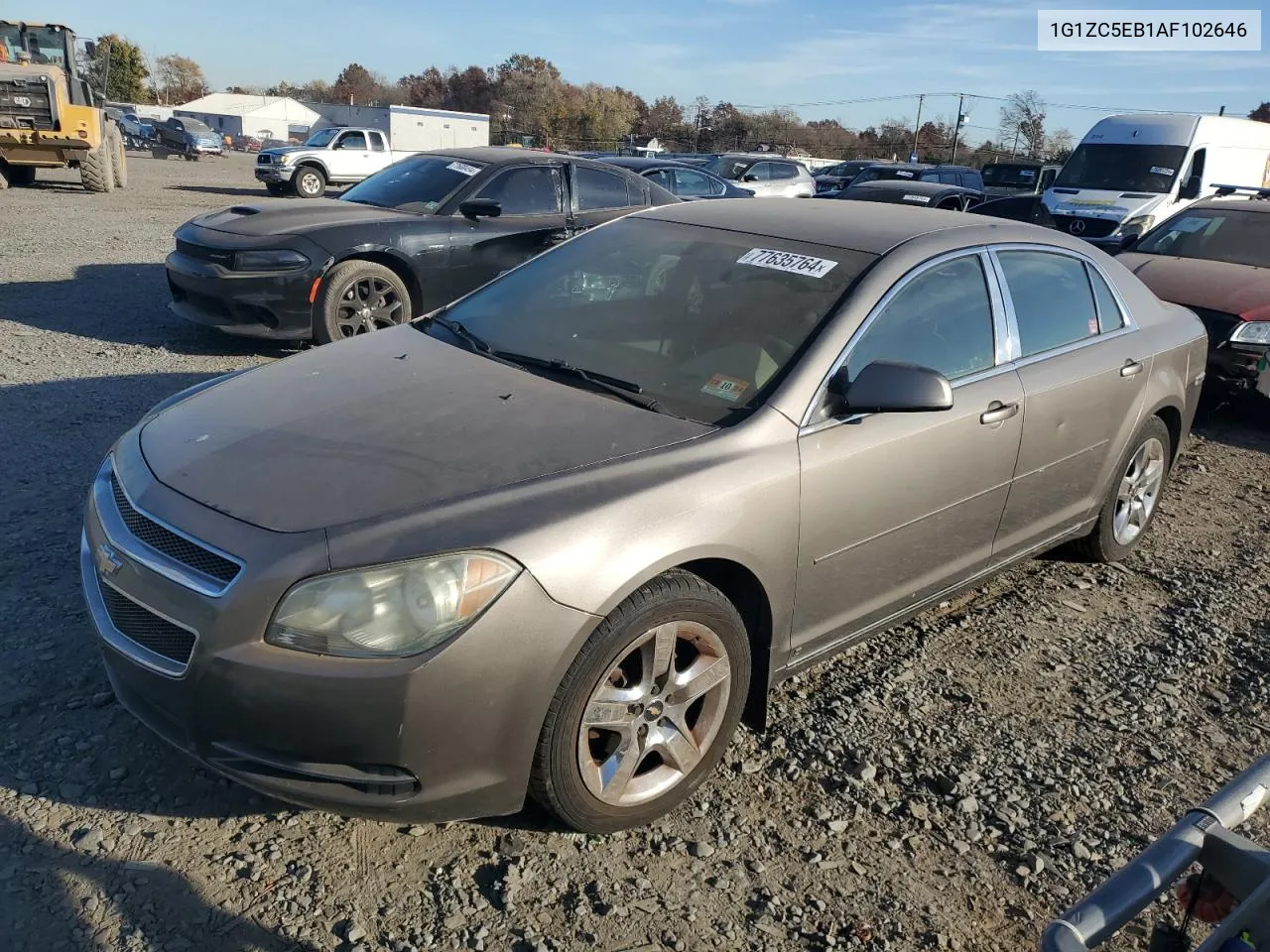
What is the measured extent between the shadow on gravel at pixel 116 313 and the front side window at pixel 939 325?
565cm

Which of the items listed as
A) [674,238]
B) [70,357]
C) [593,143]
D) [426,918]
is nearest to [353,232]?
[70,357]

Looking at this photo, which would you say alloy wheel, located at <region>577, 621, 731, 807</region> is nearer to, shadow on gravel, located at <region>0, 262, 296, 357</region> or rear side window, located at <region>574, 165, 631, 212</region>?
shadow on gravel, located at <region>0, 262, 296, 357</region>

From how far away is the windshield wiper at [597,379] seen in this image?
3033 millimetres

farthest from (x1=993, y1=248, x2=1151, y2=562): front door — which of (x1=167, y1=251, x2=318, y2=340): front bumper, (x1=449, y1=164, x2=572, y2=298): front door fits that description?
(x1=167, y1=251, x2=318, y2=340): front bumper

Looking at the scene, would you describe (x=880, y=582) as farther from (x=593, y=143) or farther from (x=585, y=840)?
(x=593, y=143)

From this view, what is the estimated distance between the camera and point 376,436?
2766 millimetres

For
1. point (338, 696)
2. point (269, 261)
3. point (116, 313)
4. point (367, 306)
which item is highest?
point (269, 261)

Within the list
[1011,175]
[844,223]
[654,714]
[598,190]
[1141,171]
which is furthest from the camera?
[1011,175]

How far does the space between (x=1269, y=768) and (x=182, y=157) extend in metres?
51.3

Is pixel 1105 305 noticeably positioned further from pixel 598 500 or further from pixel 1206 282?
pixel 1206 282

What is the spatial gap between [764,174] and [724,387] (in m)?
17.5

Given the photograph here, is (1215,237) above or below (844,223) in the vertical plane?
below

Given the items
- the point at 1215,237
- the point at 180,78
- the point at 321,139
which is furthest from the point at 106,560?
the point at 180,78

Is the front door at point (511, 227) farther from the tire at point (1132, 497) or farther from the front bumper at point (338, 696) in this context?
the front bumper at point (338, 696)
